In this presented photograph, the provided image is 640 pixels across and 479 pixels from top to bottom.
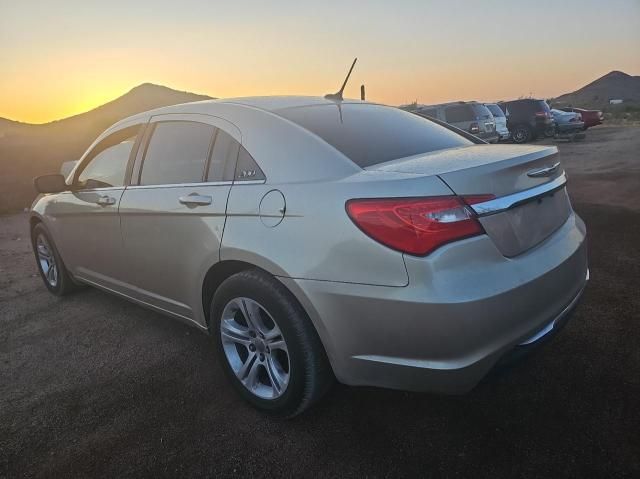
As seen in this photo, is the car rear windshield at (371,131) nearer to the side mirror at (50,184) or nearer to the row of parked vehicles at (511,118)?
the side mirror at (50,184)

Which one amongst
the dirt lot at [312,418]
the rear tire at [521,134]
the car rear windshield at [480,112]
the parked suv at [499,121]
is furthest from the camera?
the rear tire at [521,134]

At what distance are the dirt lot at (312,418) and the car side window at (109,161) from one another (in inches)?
47.6

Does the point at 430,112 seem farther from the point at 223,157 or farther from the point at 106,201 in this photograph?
the point at 223,157

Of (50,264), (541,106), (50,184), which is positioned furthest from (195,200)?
(541,106)

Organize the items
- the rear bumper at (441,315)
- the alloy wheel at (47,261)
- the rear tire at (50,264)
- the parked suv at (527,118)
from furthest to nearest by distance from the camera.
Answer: the parked suv at (527,118)
the alloy wheel at (47,261)
the rear tire at (50,264)
the rear bumper at (441,315)

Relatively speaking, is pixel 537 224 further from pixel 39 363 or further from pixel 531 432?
pixel 39 363

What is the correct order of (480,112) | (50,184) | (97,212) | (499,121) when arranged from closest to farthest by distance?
1. (97,212)
2. (50,184)
3. (480,112)
4. (499,121)

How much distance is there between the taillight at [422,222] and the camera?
1893mm

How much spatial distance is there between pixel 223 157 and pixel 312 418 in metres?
1.51

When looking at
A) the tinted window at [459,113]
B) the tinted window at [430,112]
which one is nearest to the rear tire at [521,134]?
the tinted window at [430,112]

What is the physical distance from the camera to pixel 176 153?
3057mm

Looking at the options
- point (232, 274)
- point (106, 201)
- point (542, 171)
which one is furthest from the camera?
point (106, 201)

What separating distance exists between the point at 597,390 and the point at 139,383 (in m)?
2.66

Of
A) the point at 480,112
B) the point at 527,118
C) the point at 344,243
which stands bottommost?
the point at 527,118
